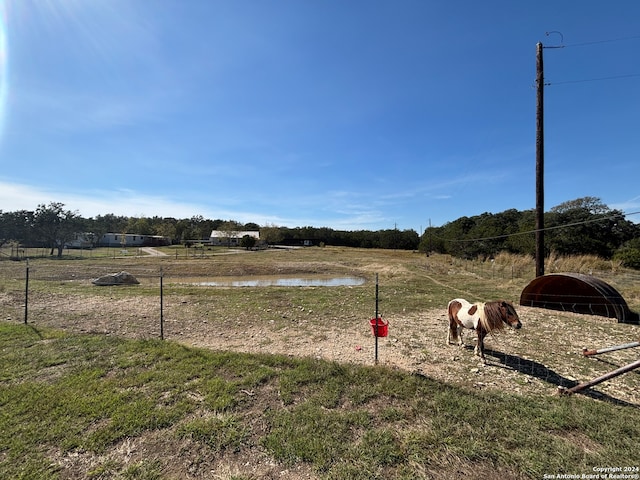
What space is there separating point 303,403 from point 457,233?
38026 millimetres

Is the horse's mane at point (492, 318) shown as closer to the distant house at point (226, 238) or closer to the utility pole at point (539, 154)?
the utility pole at point (539, 154)

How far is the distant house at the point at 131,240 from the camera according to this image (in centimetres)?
6079

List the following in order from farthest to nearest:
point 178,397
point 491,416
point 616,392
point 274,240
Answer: point 274,240 → point 616,392 → point 178,397 → point 491,416

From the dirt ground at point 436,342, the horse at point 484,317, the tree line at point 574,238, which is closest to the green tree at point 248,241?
the tree line at point 574,238

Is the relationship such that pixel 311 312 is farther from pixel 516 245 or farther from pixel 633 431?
pixel 516 245

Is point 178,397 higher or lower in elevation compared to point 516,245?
lower

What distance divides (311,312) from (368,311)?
178cm

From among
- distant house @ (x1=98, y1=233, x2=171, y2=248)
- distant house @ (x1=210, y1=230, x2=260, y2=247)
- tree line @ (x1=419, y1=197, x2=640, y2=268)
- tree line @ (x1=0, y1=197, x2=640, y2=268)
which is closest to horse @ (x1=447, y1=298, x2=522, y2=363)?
tree line @ (x1=0, y1=197, x2=640, y2=268)

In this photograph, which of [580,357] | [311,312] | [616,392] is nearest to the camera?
[616,392]

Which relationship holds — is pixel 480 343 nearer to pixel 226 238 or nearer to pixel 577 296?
pixel 577 296

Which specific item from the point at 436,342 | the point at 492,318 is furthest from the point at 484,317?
the point at 436,342

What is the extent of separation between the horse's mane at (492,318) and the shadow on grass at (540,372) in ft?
2.13

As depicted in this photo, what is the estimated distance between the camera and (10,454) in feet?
8.39

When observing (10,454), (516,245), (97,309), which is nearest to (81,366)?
(10,454)
